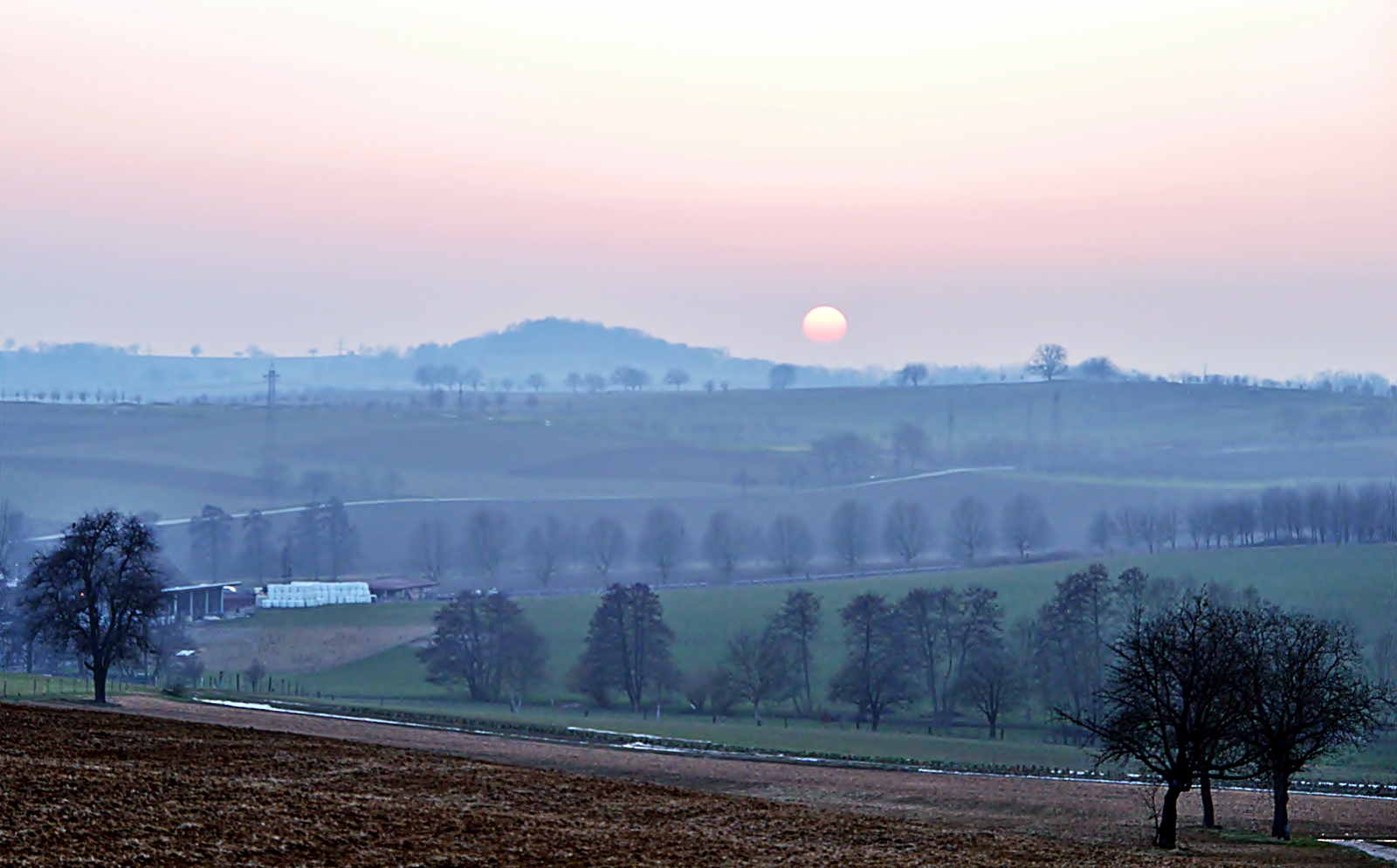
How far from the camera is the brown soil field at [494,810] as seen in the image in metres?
26.7

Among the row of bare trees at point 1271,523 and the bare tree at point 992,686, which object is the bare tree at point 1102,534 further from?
the bare tree at point 992,686

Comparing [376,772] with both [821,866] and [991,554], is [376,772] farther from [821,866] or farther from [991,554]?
[991,554]

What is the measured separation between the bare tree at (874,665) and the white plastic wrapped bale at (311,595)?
56203 millimetres

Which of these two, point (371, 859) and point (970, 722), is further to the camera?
point (970, 722)

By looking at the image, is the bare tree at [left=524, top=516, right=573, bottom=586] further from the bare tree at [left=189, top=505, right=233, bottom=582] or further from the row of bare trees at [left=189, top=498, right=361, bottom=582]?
the bare tree at [left=189, top=505, right=233, bottom=582]

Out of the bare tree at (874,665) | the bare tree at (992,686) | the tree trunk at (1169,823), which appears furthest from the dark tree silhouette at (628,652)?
the tree trunk at (1169,823)

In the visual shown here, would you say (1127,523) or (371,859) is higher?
(1127,523)

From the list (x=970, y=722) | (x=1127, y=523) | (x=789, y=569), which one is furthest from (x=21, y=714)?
(x=1127, y=523)

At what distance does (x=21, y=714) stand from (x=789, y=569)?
387 feet

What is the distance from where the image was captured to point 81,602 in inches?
2635

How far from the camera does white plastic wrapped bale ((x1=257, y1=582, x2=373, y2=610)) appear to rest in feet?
430

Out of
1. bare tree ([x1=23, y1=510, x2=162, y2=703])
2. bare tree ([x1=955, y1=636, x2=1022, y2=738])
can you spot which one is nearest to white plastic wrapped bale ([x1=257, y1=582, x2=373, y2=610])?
bare tree ([x1=23, y1=510, x2=162, y2=703])

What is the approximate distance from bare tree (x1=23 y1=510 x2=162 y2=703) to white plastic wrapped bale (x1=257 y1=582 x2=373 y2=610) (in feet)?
201

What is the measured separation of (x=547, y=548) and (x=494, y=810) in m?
140
